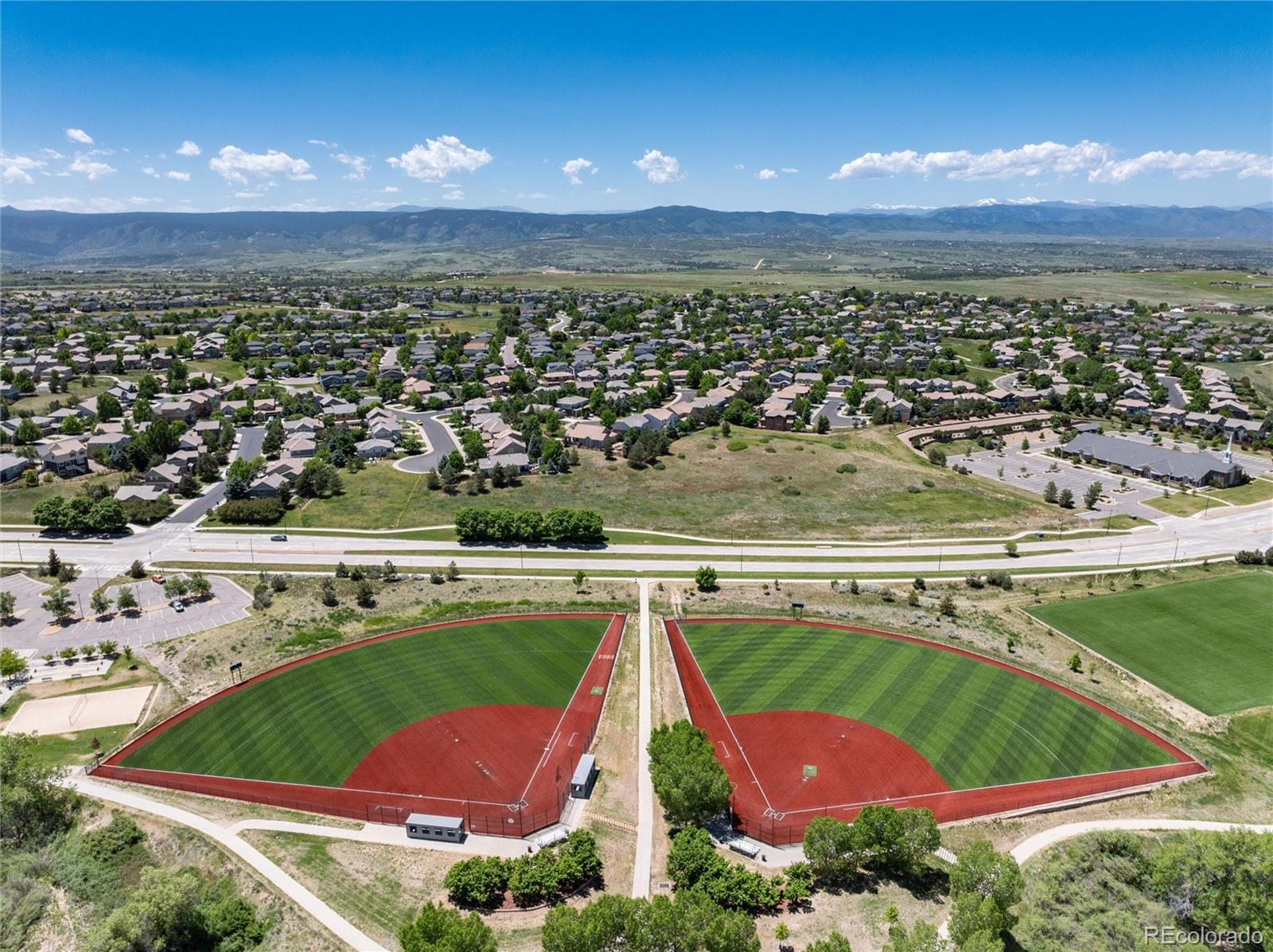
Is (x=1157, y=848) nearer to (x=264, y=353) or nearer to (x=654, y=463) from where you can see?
(x=654, y=463)

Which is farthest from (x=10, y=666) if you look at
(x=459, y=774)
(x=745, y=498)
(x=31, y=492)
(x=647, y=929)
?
(x=745, y=498)

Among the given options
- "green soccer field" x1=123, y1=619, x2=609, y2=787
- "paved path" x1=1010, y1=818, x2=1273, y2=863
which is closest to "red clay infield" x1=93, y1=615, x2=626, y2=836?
"green soccer field" x1=123, y1=619, x2=609, y2=787

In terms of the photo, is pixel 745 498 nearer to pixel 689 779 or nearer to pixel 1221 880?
pixel 689 779

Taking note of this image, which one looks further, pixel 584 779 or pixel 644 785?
pixel 644 785

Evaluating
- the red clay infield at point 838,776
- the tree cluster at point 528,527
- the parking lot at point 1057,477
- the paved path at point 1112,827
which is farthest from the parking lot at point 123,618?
the parking lot at point 1057,477

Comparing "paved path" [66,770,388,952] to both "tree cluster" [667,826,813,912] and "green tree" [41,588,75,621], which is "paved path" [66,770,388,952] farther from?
"green tree" [41,588,75,621]

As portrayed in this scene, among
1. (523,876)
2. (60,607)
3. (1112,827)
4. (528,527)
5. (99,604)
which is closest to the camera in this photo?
(523,876)

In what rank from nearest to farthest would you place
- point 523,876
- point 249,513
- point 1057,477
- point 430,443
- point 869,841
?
point 523,876 < point 869,841 < point 249,513 < point 1057,477 < point 430,443
